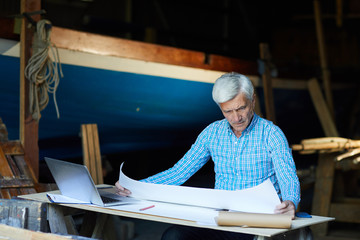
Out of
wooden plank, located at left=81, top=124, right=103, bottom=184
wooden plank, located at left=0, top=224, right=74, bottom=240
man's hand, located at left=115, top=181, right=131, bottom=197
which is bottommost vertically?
wooden plank, located at left=0, top=224, right=74, bottom=240

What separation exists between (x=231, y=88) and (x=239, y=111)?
11cm

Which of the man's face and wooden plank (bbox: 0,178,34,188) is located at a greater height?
the man's face

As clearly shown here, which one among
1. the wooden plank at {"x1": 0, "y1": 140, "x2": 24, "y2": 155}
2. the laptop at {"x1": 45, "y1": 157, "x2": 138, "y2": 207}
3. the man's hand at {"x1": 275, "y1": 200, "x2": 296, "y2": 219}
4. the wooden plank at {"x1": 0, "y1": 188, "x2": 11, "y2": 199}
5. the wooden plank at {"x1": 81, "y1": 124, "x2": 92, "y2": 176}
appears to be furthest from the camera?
the wooden plank at {"x1": 81, "y1": 124, "x2": 92, "y2": 176}

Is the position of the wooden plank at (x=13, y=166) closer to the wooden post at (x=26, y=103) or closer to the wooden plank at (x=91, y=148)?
the wooden post at (x=26, y=103)

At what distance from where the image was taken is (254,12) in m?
9.66

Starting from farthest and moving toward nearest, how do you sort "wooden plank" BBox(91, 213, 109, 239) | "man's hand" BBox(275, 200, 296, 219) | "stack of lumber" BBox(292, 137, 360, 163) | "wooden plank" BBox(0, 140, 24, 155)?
1. "stack of lumber" BBox(292, 137, 360, 163)
2. "wooden plank" BBox(0, 140, 24, 155)
3. "wooden plank" BBox(91, 213, 109, 239)
4. "man's hand" BBox(275, 200, 296, 219)

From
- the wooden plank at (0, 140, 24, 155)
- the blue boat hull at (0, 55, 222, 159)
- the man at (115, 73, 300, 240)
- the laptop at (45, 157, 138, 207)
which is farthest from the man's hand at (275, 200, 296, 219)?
the blue boat hull at (0, 55, 222, 159)

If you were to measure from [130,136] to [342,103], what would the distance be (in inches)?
119

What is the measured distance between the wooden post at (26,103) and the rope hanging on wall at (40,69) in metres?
0.03

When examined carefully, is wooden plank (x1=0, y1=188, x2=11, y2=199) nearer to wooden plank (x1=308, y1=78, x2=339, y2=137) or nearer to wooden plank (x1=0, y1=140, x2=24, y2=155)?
wooden plank (x1=0, y1=140, x2=24, y2=155)

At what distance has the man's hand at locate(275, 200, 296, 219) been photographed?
175 cm

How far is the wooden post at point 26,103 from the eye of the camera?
328cm

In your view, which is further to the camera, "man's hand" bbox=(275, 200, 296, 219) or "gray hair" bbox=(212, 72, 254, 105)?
"gray hair" bbox=(212, 72, 254, 105)

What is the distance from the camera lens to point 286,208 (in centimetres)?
178
